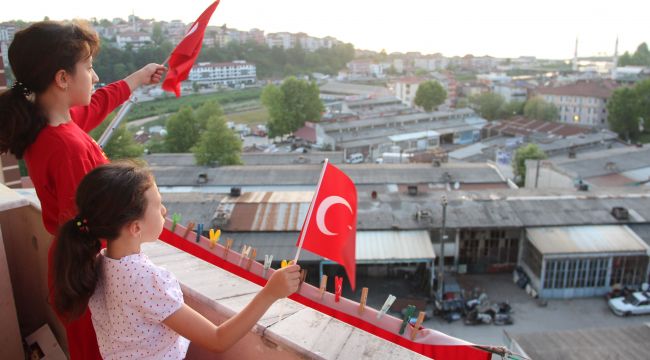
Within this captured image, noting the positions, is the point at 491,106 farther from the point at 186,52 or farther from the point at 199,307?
the point at 199,307

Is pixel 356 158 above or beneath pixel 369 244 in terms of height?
beneath

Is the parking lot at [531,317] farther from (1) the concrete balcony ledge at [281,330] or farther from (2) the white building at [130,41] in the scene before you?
(1) the concrete balcony ledge at [281,330]

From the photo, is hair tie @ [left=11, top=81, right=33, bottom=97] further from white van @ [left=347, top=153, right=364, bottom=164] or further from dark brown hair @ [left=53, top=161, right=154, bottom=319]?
white van @ [left=347, top=153, right=364, bottom=164]

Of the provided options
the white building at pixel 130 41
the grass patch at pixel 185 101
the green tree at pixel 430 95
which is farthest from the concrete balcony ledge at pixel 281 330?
the green tree at pixel 430 95

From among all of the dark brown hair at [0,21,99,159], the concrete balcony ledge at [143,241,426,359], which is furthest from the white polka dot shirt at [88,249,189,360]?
the dark brown hair at [0,21,99,159]

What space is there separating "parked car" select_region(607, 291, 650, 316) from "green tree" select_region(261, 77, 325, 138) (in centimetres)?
2869

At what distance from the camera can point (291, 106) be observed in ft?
130

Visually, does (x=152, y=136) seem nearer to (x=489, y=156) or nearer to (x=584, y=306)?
(x=489, y=156)

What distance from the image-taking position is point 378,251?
42.7 feet

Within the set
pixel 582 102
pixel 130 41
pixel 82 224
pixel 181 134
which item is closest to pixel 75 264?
pixel 82 224

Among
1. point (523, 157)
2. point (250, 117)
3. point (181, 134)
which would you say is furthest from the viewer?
point (250, 117)

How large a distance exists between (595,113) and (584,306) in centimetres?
3814

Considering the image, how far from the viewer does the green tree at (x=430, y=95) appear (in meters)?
50.2

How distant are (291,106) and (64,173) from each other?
38.1 m
